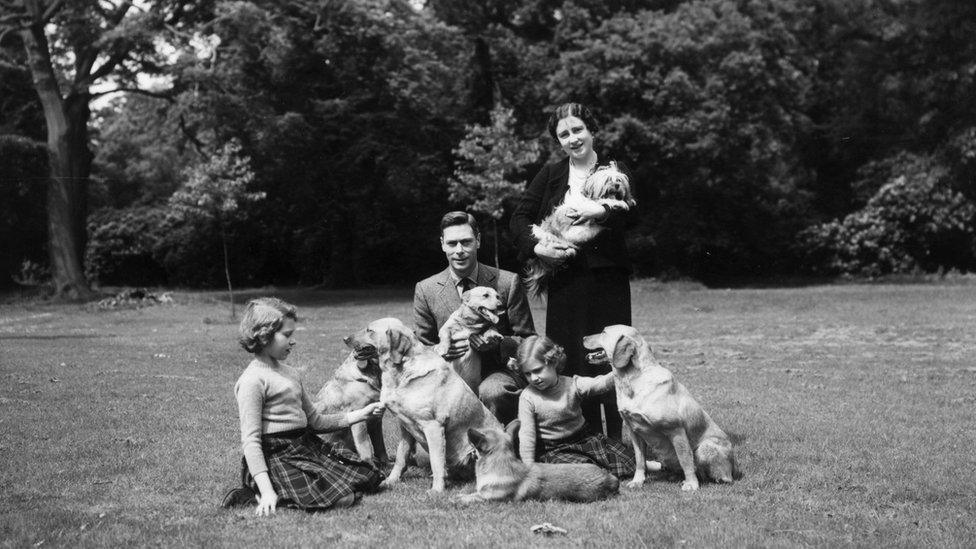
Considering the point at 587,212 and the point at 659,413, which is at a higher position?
the point at 587,212

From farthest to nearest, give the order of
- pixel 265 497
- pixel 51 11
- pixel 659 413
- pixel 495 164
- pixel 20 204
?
pixel 20 204, pixel 495 164, pixel 51 11, pixel 659 413, pixel 265 497

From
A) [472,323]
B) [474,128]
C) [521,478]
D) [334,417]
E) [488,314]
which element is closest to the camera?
[521,478]

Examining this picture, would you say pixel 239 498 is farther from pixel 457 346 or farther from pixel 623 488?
pixel 623 488

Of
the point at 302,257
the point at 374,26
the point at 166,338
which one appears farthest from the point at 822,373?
the point at 302,257

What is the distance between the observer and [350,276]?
Answer: 40031 millimetres

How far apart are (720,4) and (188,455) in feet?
102

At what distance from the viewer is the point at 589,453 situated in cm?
668

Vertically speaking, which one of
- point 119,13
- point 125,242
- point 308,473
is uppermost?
point 119,13

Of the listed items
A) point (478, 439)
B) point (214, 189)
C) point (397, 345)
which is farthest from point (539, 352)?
point (214, 189)

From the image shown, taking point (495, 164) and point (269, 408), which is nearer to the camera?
point (269, 408)

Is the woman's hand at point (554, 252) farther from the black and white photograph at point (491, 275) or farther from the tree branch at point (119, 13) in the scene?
the tree branch at point (119, 13)

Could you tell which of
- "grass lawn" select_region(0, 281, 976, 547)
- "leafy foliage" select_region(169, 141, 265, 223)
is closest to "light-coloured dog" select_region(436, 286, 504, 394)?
"grass lawn" select_region(0, 281, 976, 547)

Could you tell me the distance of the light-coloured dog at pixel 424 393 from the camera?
20.4 feet

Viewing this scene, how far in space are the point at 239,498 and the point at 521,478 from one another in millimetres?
1902
